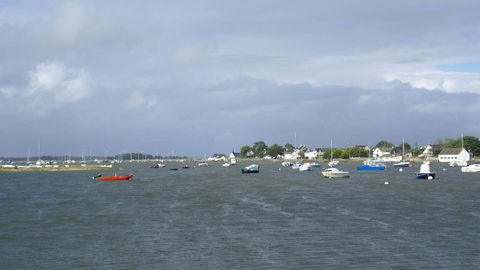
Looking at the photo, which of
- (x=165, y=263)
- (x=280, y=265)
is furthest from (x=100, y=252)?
(x=280, y=265)

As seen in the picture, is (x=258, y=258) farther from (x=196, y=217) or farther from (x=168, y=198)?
(x=168, y=198)

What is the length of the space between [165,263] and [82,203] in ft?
124

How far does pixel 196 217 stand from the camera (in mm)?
46594

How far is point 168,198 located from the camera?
6681 cm

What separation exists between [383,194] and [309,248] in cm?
4114

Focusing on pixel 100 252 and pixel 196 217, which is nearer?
pixel 100 252

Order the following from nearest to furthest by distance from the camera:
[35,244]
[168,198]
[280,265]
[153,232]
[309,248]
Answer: [280,265]
[309,248]
[35,244]
[153,232]
[168,198]

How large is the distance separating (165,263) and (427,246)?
57.2ft

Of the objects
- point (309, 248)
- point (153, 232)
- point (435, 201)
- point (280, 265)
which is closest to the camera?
point (280, 265)

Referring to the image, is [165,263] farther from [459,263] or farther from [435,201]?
[435,201]

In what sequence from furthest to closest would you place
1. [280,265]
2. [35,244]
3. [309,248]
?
[35,244], [309,248], [280,265]

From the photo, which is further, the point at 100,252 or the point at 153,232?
the point at 153,232

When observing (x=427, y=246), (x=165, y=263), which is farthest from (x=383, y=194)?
(x=165, y=263)

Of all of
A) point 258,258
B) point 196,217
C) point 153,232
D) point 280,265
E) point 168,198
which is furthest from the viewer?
point 168,198
